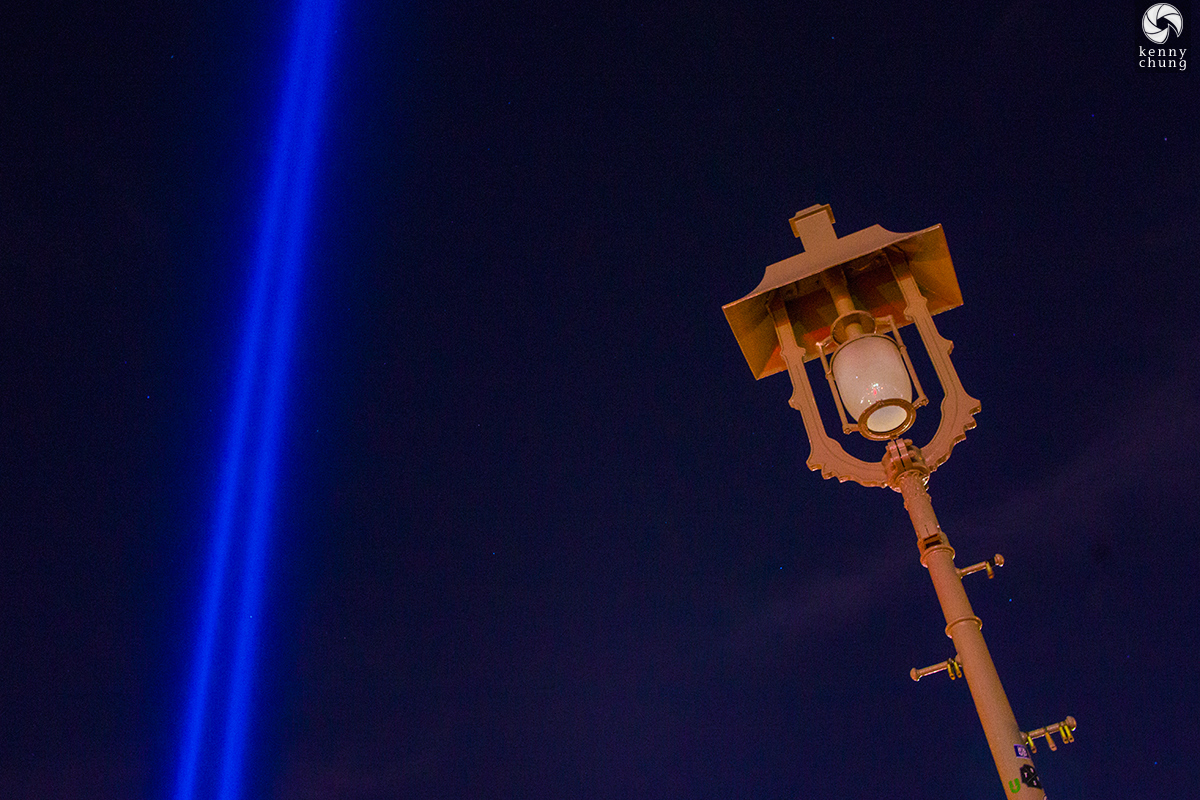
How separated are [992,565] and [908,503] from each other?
1.20 ft

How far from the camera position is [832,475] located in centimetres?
323

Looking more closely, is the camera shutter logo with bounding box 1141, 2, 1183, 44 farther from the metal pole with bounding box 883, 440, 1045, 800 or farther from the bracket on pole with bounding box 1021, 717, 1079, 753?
the bracket on pole with bounding box 1021, 717, 1079, 753

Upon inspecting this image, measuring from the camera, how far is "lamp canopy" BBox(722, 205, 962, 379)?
11.6ft

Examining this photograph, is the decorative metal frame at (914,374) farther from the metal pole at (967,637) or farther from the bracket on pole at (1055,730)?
the bracket on pole at (1055,730)

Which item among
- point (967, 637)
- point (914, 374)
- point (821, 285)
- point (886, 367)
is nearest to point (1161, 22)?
point (821, 285)

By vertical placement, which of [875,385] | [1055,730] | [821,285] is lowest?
[1055,730]

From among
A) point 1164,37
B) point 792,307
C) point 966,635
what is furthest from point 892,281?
point 1164,37

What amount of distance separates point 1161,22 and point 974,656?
1029 cm

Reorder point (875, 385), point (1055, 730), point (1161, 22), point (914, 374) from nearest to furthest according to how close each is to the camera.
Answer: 1. point (1055, 730)
2. point (875, 385)
3. point (914, 374)
4. point (1161, 22)

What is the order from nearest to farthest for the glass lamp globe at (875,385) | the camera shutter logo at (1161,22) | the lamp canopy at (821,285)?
the glass lamp globe at (875,385) → the lamp canopy at (821,285) → the camera shutter logo at (1161,22)

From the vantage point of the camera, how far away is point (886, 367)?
10.0 ft

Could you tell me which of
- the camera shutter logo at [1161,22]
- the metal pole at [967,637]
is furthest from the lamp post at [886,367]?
the camera shutter logo at [1161,22]

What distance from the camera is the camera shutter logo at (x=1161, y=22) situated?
9.61 metres

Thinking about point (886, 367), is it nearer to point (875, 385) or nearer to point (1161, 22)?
point (875, 385)
